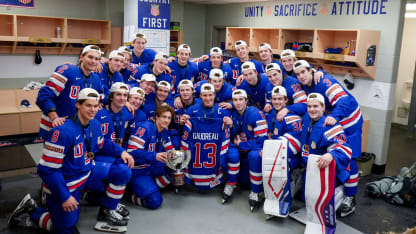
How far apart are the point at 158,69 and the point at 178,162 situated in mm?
1456

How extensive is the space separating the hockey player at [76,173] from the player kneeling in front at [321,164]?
5.45ft

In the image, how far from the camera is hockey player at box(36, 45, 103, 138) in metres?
3.47

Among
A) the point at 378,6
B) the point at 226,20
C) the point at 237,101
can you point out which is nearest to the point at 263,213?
the point at 237,101

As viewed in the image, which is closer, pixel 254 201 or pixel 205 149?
A: pixel 254 201

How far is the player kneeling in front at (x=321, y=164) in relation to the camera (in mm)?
3221

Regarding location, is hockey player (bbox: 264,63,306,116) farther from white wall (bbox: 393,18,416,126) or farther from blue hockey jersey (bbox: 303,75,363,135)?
white wall (bbox: 393,18,416,126)

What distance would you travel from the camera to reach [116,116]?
148 inches

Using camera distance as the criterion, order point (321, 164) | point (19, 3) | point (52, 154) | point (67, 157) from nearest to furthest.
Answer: point (52, 154) → point (67, 157) → point (321, 164) → point (19, 3)

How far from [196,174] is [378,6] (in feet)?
11.2

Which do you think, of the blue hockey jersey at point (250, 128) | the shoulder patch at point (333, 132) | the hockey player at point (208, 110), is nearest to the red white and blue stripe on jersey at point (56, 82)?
the hockey player at point (208, 110)

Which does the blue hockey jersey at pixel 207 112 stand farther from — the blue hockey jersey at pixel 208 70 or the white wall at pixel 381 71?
the white wall at pixel 381 71

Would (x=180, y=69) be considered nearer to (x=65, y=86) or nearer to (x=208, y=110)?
(x=208, y=110)

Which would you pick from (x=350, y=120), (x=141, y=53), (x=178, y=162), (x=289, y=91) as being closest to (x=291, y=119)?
(x=289, y=91)

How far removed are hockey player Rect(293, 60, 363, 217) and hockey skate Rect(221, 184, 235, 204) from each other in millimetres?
1173
